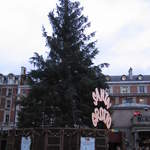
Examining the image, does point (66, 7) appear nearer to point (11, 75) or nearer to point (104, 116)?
point (104, 116)

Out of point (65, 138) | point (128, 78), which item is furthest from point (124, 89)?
point (65, 138)

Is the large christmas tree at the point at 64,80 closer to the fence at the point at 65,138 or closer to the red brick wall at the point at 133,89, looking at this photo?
the fence at the point at 65,138

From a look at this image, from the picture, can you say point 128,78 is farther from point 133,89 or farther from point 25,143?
point 25,143

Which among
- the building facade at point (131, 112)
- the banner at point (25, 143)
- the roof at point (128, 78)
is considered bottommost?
the banner at point (25, 143)

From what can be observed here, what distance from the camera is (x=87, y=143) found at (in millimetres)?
15492

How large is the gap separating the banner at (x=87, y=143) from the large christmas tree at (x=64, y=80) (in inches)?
407

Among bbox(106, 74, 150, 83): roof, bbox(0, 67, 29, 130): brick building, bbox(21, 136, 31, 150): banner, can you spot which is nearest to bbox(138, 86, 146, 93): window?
bbox(106, 74, 150, 83): roof

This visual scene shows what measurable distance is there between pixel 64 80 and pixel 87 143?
13243mm

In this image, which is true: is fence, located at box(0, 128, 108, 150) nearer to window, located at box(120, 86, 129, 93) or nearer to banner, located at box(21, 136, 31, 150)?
banner, located at box(21, 136, 31, 150)

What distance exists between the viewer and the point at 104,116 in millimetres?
Answer: 18766

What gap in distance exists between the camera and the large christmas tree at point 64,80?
27.0 metres

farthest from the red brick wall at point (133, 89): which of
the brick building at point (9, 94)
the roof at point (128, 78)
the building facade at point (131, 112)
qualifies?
the brick building at point (9, 94)

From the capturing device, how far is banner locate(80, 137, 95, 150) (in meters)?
15.4

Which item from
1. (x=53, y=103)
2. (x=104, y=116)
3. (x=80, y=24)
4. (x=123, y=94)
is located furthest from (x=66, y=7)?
(x=123, y=94)
